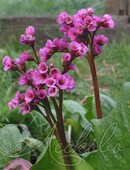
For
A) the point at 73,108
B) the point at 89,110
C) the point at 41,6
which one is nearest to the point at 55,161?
the point at 89,110

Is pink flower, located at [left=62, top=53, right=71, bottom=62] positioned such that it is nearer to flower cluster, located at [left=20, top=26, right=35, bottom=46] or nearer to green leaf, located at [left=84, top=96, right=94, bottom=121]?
flower cluster, located at [left=20, top=26, right=35, bottom=46]

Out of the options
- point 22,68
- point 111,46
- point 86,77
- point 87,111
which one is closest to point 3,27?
point 111,46

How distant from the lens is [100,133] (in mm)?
1157

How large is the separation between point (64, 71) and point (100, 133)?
0.17 meters

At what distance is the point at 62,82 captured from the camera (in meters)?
1.12

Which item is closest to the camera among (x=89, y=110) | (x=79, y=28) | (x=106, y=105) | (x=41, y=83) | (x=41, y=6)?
(x=41, y=83)

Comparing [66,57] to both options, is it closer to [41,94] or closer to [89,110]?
[41,94]

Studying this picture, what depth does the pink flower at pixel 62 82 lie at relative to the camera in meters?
1.11

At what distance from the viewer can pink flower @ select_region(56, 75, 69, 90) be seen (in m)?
1.11

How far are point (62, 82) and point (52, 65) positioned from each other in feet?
0.16

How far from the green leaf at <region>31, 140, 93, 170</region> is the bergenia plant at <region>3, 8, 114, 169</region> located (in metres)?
0.02

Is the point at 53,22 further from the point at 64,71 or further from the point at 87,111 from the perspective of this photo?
the point at 64,71

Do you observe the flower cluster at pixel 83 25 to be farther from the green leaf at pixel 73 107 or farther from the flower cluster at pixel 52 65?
the green leaf at pixel 73 107

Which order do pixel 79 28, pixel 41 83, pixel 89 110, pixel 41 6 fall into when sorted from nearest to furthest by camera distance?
pixel 41 83 < pixel 79 28 < pixel 89 110 < pixel 41 6
